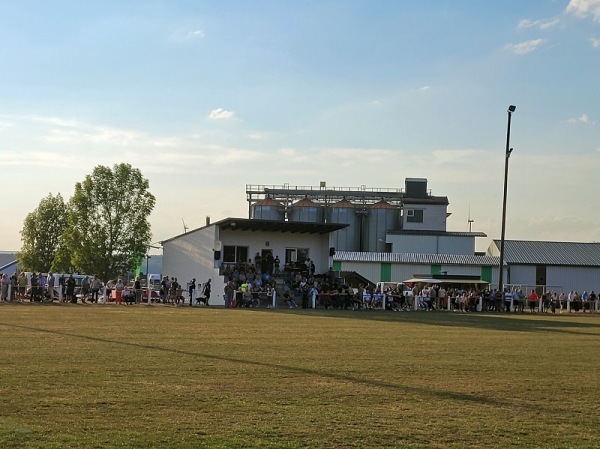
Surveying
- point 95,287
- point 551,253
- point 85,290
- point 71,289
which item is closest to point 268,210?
point 551,253

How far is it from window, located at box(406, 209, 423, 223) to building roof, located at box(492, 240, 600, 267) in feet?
38.1

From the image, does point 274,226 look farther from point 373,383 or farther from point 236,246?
point 373,383

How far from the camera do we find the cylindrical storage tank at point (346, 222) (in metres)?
91.1

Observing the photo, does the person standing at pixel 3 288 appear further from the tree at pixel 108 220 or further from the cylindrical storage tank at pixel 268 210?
the cylindrical storage tank at pixel 268 210

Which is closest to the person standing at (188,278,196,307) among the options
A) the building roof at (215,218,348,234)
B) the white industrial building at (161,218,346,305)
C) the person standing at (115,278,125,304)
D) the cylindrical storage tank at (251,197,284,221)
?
the white industrial building at (161,218,346,305)

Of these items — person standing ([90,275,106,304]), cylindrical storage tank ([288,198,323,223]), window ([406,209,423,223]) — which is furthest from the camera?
cylindrical storage tank ([288,198,323,223])

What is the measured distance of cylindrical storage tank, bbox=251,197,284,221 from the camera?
93.2m

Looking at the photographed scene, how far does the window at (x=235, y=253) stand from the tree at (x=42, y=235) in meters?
46.7

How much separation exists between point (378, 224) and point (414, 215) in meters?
3.84

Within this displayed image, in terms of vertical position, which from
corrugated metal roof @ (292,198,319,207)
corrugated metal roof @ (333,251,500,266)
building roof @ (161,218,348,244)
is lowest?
corrugated metal roof @ (333,251,500,266)

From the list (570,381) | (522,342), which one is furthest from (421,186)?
(570,381)

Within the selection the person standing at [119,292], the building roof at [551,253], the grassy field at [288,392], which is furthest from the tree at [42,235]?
the grassy field at [288,392]

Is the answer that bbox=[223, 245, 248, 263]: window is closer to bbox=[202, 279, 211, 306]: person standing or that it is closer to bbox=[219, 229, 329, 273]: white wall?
bbox=[219, 229, 329, 273]: white wall

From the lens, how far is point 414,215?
3639 inches
